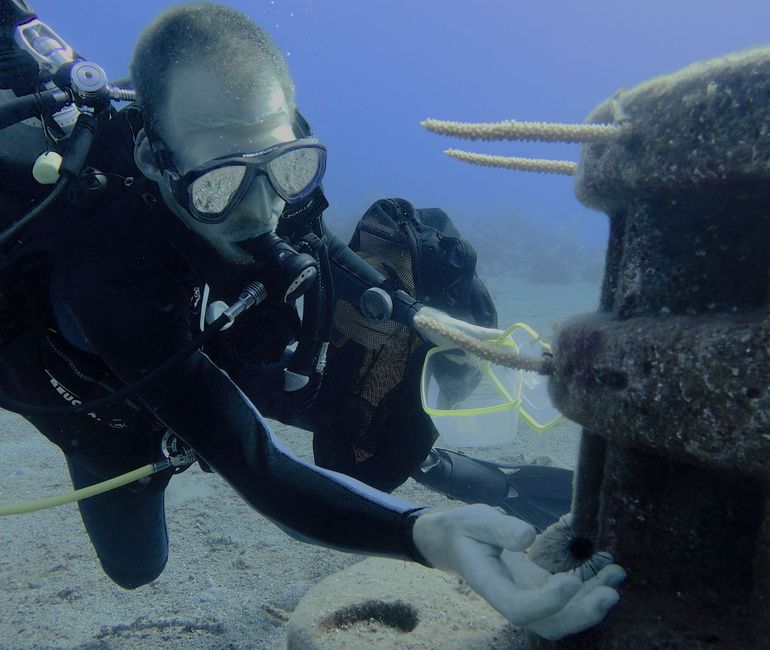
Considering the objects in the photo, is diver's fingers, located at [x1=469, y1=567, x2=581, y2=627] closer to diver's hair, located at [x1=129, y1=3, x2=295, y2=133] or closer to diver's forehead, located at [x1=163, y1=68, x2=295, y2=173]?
diver's forehead, located at [x1=163, y1=68, x2=295, y2=173]

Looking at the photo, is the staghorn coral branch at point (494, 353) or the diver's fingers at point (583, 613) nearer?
the diver's fingers at point (583, 613)

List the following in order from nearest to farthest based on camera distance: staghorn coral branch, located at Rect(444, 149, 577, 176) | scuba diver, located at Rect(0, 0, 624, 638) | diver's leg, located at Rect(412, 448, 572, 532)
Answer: staghorn coral branch, located at Rect(444, 149, 577, 176)
scuba diver, located at Rect(0, 0, 624, 638)
diver's leg, located at Rect(412, 448, 572, 532)

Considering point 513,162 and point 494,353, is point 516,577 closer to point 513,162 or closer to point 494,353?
point 494,353

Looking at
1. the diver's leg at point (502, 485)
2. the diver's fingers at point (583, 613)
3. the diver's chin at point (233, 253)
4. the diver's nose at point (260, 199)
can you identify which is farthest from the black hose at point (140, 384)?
the diver's leg at point (502, 485)

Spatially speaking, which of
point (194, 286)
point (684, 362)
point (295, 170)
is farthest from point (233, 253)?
point (684, 362)

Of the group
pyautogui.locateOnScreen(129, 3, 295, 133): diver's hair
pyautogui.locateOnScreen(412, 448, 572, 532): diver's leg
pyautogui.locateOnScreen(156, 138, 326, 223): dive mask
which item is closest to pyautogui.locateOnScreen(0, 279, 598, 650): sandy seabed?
pyautogui.locateOnScreen(412, 448, 572, 532): diver's leg

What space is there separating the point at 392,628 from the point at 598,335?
155cm

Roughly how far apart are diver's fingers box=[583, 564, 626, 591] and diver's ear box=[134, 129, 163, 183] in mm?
2038

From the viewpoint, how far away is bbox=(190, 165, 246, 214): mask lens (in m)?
2.05

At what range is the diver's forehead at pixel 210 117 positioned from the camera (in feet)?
6.64

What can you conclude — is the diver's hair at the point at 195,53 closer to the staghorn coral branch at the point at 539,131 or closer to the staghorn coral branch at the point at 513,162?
the staghorn coral branch at the point at 513,162

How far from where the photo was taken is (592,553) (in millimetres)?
1518

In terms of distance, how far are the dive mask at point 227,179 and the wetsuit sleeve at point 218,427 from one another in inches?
14.0

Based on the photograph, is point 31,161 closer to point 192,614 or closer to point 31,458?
point 192,614
